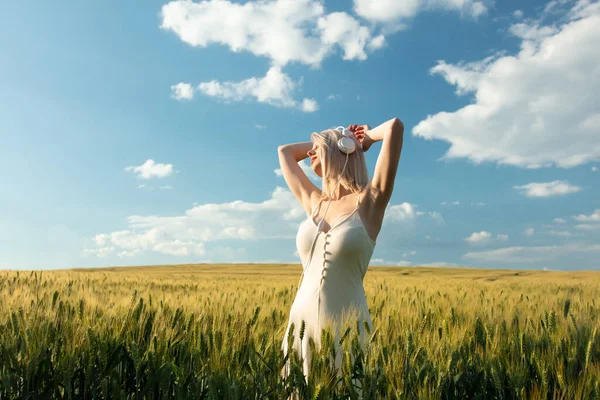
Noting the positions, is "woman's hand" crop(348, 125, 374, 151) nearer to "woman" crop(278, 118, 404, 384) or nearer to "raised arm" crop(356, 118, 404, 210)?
"woman" crop(278, 118, 404, 384)

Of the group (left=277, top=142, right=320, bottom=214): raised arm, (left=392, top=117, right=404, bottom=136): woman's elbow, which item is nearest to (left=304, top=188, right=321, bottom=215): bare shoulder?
(left=277, top=142, right=320, bottom=214): raised arm

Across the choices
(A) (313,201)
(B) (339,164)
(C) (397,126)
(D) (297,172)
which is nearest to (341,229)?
(B) (339,164)

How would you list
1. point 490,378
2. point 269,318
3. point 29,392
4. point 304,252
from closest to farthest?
point 29,392
point 490,378
point 304,252
point 269,318

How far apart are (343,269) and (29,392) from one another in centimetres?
152

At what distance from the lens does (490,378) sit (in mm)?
1822

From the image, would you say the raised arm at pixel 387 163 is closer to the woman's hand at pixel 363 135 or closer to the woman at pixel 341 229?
the woman at pixel 341 229

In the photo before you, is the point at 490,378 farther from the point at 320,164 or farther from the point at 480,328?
the point at 320,164

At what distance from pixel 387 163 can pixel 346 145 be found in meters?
0.28

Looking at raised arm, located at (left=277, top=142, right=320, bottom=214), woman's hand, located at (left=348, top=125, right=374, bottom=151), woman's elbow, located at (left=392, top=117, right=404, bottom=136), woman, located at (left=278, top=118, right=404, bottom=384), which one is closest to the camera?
woman, located at (left=278, top=118, right=404, bottom=384)

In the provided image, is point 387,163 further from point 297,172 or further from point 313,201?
point 297,172

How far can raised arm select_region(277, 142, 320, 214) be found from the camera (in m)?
3.27

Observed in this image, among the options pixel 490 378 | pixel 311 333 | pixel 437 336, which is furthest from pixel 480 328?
pixel 311 333

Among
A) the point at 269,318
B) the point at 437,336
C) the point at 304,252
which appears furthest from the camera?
the point at 269,318

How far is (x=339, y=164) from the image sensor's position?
283 centimetres
